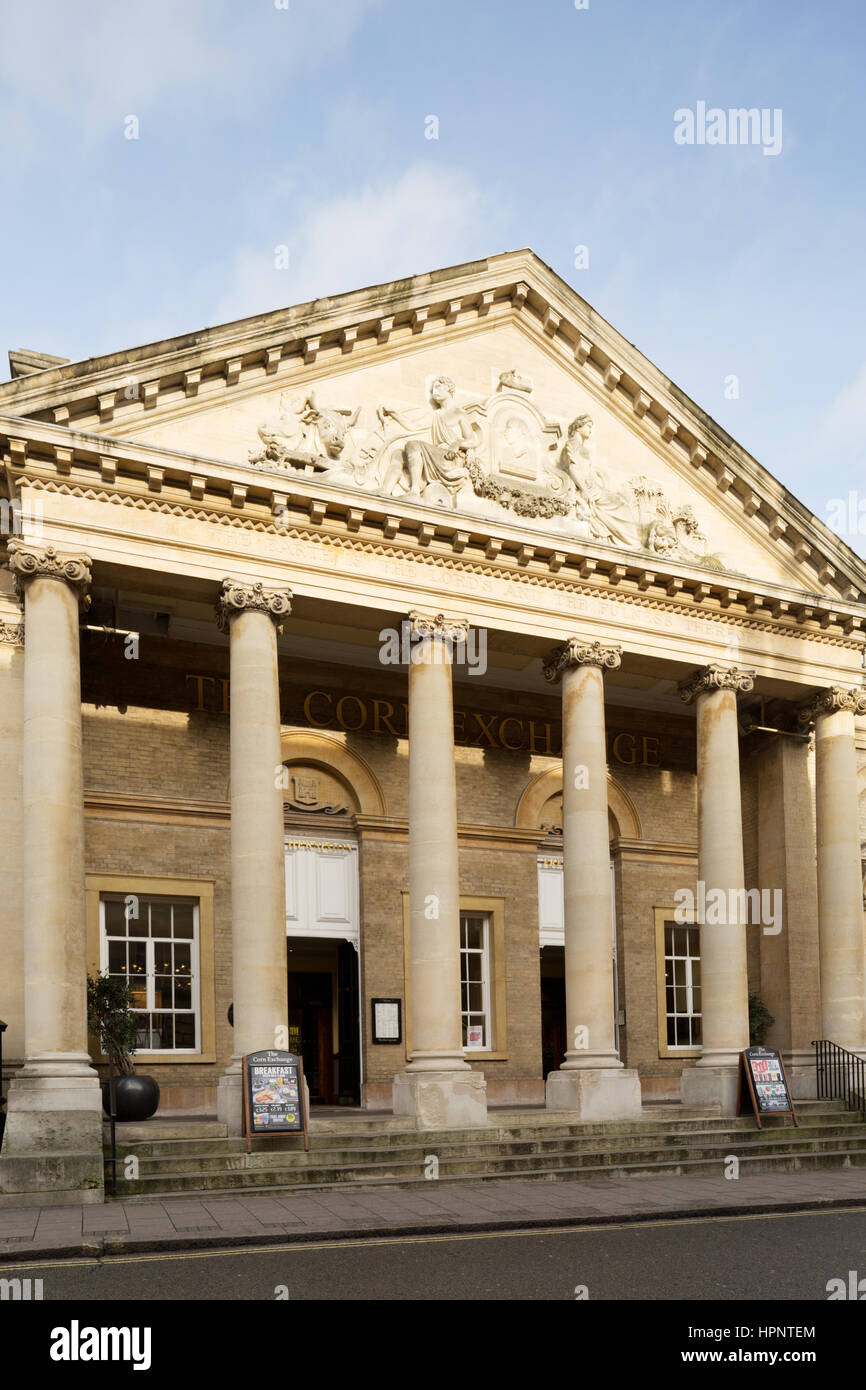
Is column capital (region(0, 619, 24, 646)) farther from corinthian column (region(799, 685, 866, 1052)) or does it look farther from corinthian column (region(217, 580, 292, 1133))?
corinthian column (region(799, 685, 866, 1052))

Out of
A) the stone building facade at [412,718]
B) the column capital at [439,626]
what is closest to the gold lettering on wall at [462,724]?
the stone building facade at [412,718]

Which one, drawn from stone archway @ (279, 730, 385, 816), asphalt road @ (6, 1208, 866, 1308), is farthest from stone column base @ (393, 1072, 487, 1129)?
stone archway @ (279, 730, 385, 816)

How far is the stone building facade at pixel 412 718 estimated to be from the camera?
693 inches

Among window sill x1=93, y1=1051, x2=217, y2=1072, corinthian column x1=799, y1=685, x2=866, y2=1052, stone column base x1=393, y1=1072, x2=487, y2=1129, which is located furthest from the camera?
corinthian column x1=799, y1=685, x2=866, y2=1052

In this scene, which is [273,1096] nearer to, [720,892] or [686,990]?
[720,892]

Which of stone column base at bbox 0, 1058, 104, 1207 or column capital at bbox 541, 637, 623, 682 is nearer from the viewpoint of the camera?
stone column base at bbox 0, 1058, 104, 1207

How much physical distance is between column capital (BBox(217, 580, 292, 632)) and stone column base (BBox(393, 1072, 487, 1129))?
643 cm

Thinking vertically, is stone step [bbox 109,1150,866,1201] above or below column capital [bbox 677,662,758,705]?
below

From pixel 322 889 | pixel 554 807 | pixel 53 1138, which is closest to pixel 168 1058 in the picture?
pixel 322 889

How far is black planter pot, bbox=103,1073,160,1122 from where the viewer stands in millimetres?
17312

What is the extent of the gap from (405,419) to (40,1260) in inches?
511

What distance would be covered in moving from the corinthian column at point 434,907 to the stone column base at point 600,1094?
1.53 m
